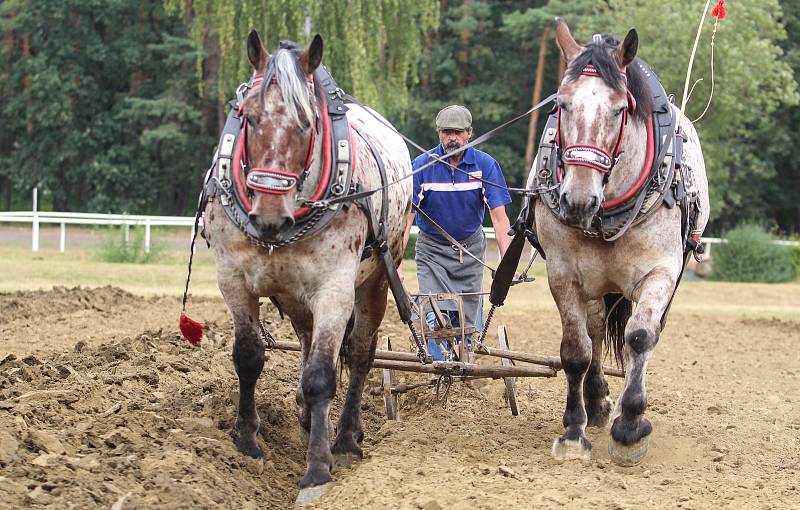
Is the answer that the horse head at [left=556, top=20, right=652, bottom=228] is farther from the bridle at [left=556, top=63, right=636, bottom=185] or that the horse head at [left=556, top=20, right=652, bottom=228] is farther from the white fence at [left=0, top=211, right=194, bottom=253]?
the white fence at [left=0, top=211, right=194, bottom=253]

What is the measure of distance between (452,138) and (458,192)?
38cm

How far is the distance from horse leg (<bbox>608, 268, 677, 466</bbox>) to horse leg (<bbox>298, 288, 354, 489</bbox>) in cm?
148

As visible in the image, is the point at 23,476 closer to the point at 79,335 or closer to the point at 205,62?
the point at 79,335

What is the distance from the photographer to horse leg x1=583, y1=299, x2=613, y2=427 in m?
7.02

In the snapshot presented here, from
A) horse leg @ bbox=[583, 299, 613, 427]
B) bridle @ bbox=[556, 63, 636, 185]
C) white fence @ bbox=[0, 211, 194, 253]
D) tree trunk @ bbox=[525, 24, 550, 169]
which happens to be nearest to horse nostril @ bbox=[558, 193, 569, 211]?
bridle @ bbox=[556, 63, 636, 185]

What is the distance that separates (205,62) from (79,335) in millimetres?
27979

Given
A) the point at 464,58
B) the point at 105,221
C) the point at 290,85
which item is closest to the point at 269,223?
the point at 290,85

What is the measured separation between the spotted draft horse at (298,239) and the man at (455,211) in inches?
61.6

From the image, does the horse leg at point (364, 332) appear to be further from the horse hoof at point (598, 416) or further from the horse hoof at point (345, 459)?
the horse hoof at point (598, 416)

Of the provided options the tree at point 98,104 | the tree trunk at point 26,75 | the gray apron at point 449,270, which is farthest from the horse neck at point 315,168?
the tree trunk at point 26,75

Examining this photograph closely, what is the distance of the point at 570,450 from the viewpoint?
600cm

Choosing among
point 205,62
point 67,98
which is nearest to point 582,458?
point 205,62

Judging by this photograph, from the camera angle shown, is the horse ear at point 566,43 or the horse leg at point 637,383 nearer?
the horse leg at point 637,383

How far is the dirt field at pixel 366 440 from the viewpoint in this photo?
4875mm
